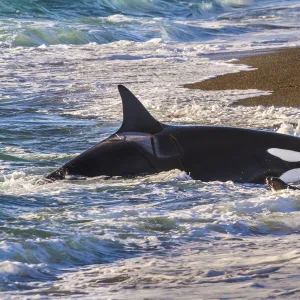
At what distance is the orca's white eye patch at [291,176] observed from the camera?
855 centimetres

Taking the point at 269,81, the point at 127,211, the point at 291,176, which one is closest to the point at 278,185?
the point at 291,176

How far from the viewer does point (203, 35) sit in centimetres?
3142

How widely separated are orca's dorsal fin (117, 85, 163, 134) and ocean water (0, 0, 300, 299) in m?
0.50

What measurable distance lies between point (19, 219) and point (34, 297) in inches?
79.9

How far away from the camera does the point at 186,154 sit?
8578mm

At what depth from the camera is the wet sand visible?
14891 mm

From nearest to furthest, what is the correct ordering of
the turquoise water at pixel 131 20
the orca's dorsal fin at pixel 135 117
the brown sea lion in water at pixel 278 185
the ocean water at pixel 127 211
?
1. the ocean water at pixel 127 211
2. the brown sea lion in water at pixel 278 185
3. the orca's dorsal fin at pixel 135 117
4. the turquoise water at pixel 131 20

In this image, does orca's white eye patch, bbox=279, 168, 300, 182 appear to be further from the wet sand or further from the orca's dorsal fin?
the wet sand

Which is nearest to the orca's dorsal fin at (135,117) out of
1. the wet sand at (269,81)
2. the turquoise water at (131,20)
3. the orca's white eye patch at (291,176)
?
the orca's white eye patch at (291,176)

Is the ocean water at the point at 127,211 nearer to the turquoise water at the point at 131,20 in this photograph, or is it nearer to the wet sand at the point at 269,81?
the wet sand at the point at 269,81

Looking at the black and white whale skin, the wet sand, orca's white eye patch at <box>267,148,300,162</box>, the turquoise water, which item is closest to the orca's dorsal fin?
the black and white whale skin

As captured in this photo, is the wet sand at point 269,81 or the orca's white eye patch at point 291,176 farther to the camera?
the wet sand at point 269,81

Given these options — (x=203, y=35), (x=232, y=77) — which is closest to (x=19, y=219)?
(x=232, y=77)

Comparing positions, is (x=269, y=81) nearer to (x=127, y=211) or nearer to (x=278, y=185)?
(x=278, y=185)
